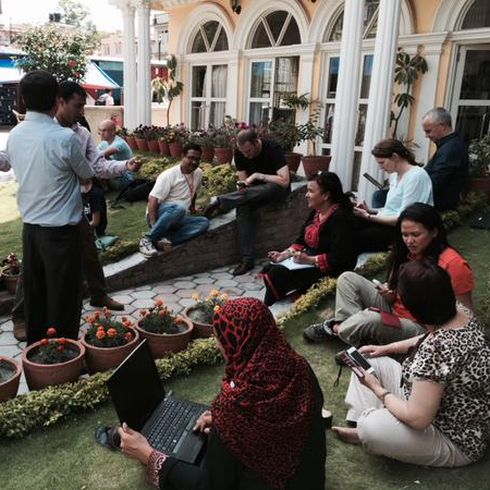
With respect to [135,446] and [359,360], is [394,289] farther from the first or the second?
[135,446]

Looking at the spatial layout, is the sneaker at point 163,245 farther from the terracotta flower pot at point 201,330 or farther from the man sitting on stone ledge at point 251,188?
the terracotta flower pot at point 201,330

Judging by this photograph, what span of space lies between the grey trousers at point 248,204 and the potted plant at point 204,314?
2282 millimetres

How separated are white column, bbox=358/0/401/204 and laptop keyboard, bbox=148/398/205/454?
5363mm

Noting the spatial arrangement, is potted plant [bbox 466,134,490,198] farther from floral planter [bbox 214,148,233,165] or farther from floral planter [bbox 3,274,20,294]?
floral planter [bbox 3,274,20,294]

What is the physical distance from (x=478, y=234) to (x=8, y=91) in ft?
75.3

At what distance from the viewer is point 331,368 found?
12.3ft

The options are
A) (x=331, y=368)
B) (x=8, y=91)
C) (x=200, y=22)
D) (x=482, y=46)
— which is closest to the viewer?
(x=331, y=368)

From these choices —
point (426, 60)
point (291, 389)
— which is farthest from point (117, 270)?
point (426, 60)

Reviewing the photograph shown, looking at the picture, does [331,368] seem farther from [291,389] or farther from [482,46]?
[482,46]

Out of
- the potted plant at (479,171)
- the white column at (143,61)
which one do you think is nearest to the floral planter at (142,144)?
the white column at (143,61)

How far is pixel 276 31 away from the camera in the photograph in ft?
36.5

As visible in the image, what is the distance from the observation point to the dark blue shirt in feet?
18.5

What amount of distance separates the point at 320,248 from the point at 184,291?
192 centimetres

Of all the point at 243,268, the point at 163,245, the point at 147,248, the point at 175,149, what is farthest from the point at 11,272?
the point at 175,149
